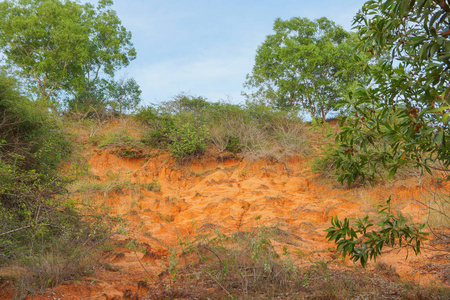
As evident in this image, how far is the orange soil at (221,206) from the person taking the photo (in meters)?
4.91

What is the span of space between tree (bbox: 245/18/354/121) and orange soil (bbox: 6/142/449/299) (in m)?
8.35

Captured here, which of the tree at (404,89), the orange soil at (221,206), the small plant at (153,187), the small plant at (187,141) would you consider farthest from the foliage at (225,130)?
the tree at (404,89)

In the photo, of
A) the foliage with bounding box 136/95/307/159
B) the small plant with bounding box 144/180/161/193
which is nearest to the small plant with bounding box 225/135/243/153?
the foliage with bounding box 136/95/307/159

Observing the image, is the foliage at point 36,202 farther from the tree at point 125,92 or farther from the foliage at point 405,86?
the tree at point 125,92

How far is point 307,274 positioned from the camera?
14.0ft

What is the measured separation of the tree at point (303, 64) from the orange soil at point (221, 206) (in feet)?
27.4

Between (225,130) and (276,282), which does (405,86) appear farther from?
(225,130)

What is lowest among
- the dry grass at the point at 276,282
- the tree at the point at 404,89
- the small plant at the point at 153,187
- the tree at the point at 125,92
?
the dry grass at the point at 276,282

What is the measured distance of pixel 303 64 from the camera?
20281mm

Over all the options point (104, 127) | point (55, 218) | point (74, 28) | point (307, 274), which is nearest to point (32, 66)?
point (74, 28)

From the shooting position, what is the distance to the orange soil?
4906 millimetres

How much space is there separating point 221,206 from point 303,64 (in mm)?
13542

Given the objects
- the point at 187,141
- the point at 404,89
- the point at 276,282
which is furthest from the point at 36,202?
the point at 187,141

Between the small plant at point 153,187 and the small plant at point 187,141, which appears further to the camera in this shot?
the small plant at point 187,141
